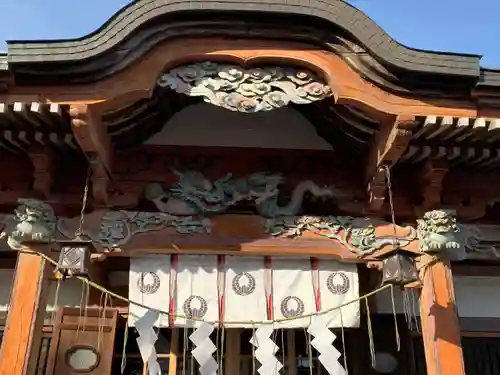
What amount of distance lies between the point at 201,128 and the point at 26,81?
1.93 m

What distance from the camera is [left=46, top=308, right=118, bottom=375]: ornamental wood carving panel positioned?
5934 mm

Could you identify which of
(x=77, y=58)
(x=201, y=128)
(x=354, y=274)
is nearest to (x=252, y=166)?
(x=201, y=128)

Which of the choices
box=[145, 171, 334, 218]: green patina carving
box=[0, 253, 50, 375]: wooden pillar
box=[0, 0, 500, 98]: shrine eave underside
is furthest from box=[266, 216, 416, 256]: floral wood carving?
box=[0, 253, 50, 375]: wooden pillar

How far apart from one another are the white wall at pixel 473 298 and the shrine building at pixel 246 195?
2cm

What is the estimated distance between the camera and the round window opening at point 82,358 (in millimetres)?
5961

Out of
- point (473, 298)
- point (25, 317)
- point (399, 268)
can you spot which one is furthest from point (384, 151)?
point (25, 317)

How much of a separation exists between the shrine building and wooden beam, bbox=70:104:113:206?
0.8 inches

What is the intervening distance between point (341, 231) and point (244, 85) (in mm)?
1798

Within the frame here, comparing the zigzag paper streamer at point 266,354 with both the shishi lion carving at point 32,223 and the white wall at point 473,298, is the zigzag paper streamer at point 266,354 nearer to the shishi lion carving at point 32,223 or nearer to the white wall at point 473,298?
the white wall at point 473,298

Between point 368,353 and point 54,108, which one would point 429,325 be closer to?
point 368,353

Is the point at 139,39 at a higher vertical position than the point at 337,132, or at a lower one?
higher

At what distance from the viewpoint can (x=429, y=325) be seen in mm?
5629

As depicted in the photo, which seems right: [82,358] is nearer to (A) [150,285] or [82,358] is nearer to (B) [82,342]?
(B) [82,342]

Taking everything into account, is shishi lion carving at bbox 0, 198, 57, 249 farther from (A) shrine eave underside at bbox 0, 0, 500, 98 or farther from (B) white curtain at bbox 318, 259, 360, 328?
(B) white curtain at bbox 318, 259, 360, 328
